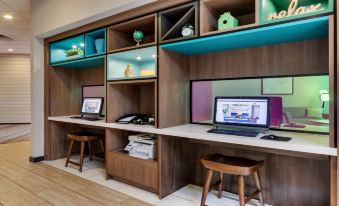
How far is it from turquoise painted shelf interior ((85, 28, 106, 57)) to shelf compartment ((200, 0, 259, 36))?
1507 mm

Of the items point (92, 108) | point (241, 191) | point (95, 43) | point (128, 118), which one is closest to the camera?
point (241, 191)

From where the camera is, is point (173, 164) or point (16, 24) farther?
point (16, 24)

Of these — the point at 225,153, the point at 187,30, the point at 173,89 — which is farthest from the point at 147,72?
the point at 225,153

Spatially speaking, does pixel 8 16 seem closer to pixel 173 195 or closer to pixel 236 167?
pixel 173 195

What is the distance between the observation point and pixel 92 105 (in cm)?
375

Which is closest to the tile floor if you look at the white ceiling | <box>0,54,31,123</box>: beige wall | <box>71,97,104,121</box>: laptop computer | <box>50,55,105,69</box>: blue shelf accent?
<box>71,97,104,121</box>: laptop computer

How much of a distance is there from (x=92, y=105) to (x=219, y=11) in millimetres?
2482

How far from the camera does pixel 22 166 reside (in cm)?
359

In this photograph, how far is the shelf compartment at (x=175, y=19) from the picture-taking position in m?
2.27

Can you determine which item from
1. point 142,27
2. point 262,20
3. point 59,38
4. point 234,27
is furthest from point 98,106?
point 262,20

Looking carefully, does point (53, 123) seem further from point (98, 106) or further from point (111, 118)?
point (111, 118)

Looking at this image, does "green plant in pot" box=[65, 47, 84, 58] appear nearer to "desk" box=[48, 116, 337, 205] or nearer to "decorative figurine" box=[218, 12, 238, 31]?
"desk" box=[48, 116, 337, 205]

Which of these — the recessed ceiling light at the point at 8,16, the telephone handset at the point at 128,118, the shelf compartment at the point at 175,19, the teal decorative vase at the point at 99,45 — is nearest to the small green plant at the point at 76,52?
the teal decorative vase at the point at 99,45

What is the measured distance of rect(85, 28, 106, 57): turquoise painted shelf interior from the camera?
3.14 meters
